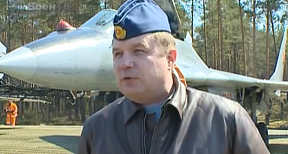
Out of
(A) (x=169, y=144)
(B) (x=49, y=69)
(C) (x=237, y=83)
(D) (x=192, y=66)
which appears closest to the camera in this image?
(A) (x=169, y=144)

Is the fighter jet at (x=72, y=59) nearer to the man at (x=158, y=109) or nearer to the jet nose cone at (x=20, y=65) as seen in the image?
the jet nose cone at (x=20, y=65)

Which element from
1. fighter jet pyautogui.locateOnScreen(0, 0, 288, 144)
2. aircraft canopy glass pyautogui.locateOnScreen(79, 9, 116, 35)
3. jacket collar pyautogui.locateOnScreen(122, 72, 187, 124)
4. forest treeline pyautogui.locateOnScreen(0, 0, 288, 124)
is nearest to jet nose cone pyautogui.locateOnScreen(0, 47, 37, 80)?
fighter jet pyautogui.locateOnScreen(0, 0, 288, 144)

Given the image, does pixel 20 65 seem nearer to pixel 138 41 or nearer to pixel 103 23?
pixel 103 23

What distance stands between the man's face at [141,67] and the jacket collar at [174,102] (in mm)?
63

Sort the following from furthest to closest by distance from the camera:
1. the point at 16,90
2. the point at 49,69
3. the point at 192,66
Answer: the point at 16,90, the point at 192,66, the point at 49,69

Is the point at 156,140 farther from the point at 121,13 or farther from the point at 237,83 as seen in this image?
the point at 237,83

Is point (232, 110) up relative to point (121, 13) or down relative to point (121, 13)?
down

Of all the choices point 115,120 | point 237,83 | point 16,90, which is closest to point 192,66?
point 237,83

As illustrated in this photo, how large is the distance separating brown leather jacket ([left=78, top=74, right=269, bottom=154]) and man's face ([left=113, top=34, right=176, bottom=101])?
89mm

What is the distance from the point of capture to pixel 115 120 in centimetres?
174

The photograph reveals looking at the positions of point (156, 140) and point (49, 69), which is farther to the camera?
point (49, 69)

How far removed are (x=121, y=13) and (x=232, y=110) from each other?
0.55 metres

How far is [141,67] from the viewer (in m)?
1.58

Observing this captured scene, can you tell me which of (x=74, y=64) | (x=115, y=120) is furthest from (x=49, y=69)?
(x=115, y=120)
